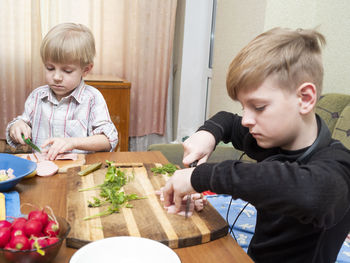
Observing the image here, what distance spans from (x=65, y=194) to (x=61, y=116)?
2.27 ft

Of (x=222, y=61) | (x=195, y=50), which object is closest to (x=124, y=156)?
(x=222, y=61)

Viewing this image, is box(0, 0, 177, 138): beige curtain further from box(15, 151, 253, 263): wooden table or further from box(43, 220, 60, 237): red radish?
box(43, 220, 60, 237): red radish

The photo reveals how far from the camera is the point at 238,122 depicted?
1.24 metres

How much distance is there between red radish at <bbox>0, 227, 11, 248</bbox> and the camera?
61cm

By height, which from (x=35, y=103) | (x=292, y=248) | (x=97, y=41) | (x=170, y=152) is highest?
(x=97, y=41)

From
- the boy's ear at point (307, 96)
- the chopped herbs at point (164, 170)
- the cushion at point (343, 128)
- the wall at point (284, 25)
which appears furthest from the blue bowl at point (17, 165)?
the wall at point (284, 25)

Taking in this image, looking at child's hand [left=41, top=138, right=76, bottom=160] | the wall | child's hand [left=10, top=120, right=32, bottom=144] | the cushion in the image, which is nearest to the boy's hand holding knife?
child's hand [left=41, top=138, right=76, bottom=160]

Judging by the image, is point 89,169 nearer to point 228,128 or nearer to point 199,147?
point 199,147

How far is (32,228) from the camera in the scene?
2.08 ft

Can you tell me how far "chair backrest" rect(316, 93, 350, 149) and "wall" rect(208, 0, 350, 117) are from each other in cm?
21

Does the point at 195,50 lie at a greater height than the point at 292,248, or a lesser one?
greater

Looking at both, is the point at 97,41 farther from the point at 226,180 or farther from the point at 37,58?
the point at 226,180

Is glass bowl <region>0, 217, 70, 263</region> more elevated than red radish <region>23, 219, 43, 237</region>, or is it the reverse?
red radish <region>23, 219, 43, 237</region>

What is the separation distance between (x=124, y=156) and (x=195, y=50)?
240 centimetres
